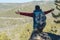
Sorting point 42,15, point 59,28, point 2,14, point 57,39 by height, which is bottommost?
point 2,14

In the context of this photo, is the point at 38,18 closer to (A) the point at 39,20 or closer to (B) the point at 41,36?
(A) the point at 39,20

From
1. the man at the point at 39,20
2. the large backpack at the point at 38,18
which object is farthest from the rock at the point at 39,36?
the large backpack at the point at 38,18

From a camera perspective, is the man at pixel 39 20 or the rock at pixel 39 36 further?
the man at pixel 39 20

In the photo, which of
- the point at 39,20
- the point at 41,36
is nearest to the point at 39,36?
the point at 41,36

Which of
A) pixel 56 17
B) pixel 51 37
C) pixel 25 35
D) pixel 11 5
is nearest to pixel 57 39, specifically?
pixel 51 37

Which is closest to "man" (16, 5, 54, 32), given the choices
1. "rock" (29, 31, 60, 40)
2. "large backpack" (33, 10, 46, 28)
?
"large backpack" (33, 10, 46, 28)

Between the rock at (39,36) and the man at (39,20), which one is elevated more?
the man at (39,20)

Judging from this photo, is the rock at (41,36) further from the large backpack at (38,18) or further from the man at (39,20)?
the large backpack at (38,18)

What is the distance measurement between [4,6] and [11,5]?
5.14 metres

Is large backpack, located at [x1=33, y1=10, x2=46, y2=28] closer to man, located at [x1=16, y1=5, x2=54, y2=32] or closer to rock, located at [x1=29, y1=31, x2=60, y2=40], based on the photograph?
man, located at [x1=16, y1=5, x2=54, y2=32]

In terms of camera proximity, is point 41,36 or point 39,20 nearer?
point 41,36

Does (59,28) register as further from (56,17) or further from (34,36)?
(34,36)

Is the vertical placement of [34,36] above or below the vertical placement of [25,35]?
above

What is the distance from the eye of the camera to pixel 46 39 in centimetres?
1878
